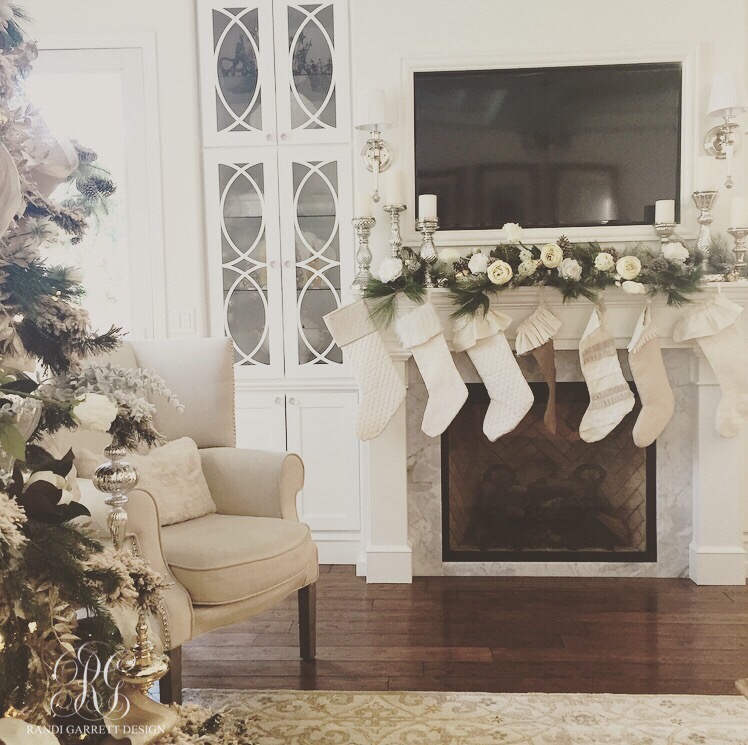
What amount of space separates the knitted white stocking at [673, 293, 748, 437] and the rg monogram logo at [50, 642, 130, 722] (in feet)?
8.05

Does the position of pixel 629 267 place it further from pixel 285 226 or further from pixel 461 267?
pixel 285 226

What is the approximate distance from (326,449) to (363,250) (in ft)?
3.01

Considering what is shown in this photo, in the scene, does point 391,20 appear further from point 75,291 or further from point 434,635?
point 434,635

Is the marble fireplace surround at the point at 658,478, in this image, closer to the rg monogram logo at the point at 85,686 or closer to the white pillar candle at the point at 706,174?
the white pillar candle at the point at 706,174

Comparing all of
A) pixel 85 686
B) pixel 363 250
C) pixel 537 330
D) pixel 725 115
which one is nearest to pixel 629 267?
pixel 537 330

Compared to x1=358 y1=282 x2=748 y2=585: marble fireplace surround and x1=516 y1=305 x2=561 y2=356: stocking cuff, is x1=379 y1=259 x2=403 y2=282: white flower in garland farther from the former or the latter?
x1=516 y1=305 x2=561 y2=356: stocking cuff

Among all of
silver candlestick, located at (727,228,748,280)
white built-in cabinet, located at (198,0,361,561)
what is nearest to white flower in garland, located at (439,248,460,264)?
white built-in cabinet, located at (198,0,361,561)

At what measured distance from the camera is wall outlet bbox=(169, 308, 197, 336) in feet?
11.3

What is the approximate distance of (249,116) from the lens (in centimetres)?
338

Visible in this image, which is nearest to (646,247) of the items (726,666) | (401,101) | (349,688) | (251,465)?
(401,101)

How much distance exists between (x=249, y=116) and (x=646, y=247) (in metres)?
1.84

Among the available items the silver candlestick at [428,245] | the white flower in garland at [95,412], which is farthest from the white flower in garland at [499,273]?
the white flower in garland at [95,412]

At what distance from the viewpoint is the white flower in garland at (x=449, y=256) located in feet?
9.96

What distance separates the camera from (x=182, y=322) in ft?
11.3
